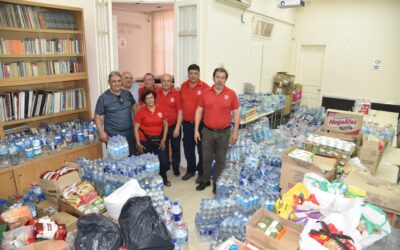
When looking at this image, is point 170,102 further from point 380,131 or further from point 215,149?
point 380,131

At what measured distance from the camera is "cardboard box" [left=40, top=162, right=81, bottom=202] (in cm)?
264

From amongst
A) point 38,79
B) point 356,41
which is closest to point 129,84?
point 38,79

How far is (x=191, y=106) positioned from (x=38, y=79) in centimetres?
199

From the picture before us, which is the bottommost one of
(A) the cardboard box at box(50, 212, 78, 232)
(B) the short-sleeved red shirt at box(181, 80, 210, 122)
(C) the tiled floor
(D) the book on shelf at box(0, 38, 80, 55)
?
(C) the tiled floor

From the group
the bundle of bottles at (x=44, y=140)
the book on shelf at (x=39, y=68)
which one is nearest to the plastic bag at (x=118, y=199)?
the bundle of bottles at (x=44, y=140)

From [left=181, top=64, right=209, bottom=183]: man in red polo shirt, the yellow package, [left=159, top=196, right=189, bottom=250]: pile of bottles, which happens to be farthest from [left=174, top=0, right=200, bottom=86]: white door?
the yellow package

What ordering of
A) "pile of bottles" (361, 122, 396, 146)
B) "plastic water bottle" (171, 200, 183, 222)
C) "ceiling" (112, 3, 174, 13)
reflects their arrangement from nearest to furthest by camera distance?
"plastic water bottle" (171, 200, 183, 222)
"pile of bottles" (361, 122, 396, 146)
"ceiling" (112, 3, 174, 13)

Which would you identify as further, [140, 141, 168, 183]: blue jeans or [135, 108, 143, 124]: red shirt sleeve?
[140, 141, 168, 183]: blue jeans

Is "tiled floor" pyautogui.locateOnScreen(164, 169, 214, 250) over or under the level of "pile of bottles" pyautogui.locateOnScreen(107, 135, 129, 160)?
under

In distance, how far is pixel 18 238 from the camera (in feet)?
6.72

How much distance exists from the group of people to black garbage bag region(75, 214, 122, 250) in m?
1.36

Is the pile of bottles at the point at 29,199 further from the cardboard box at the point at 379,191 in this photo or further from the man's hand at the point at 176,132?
the cardboard box at the point at 379,191

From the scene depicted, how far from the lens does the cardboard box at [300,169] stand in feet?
8.44

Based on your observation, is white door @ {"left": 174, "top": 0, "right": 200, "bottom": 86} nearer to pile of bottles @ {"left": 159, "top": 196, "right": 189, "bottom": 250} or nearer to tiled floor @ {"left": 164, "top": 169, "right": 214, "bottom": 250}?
tiled floor @ {"left": 164, "top": 169, "right": 214, "bottom": 250}
